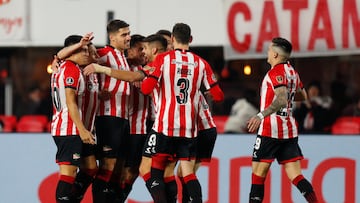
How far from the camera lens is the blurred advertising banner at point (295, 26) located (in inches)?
561

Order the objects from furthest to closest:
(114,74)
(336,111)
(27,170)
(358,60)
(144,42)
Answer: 1. (358,60)
2. (336,111)
3. (27,170)
4. (144,42)
5. (114,74)

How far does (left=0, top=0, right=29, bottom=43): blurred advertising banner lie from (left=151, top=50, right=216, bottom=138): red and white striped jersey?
449 centimetres

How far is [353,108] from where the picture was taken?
15.6m

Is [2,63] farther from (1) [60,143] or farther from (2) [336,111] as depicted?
(1) [60,143]

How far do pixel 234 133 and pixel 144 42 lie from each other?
2.37 m

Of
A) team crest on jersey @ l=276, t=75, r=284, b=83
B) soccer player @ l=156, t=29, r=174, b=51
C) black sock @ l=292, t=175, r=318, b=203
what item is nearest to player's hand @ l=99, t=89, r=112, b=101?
soccer player @ l=156, t=29, r=174, b=51

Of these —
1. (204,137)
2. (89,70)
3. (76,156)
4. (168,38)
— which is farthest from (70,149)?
(168,38)

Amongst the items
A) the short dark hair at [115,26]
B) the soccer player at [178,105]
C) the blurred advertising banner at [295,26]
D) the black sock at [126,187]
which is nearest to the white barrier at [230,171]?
the black sock at [126,187]

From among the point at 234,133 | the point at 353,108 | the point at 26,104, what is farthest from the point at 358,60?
the point at 26,104

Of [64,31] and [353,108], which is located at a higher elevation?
[64,31]

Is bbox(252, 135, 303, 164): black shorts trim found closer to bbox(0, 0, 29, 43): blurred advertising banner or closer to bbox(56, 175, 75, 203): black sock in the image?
bbox(56, 175, 75, 203): black sock

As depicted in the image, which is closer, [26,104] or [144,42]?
[144,42]

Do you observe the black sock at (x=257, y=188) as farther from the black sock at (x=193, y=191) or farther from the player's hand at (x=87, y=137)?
the player's hand at (x=87, y=137)

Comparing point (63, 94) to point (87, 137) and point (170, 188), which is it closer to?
point (87, 137)
